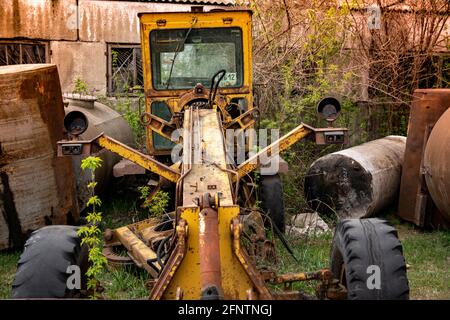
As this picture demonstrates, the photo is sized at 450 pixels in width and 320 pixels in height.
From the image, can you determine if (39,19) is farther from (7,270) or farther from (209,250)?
(209,250)

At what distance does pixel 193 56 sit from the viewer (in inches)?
307

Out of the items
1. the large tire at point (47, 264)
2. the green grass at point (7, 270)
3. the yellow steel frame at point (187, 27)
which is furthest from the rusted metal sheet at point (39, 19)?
the large tire at point (47, 264)

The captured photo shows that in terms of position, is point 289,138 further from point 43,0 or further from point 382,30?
point 43,0

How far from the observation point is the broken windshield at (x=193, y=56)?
775 centimetres

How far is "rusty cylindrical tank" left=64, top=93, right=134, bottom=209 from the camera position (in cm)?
840

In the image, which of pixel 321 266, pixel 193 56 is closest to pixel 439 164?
pixel 321 266

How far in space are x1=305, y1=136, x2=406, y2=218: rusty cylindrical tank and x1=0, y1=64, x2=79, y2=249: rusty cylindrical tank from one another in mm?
3243

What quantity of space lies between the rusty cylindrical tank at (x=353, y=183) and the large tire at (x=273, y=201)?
99cm

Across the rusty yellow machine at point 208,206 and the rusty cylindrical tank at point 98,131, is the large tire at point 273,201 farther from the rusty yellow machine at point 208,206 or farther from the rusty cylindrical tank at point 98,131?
the rusty cylindrical tank at point 98,131

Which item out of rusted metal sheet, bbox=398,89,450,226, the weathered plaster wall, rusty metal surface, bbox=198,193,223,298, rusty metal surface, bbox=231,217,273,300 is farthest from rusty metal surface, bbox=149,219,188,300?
the weathered plaster wall

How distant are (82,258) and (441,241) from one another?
15.2 feet
